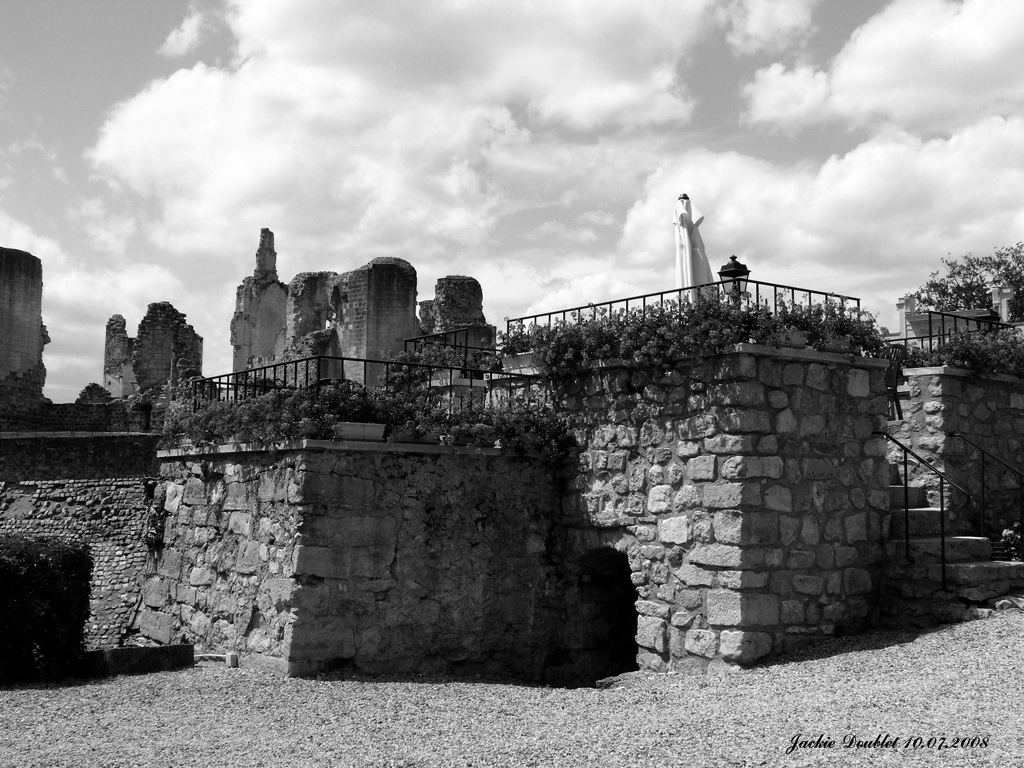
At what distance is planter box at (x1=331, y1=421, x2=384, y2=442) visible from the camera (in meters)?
9.35

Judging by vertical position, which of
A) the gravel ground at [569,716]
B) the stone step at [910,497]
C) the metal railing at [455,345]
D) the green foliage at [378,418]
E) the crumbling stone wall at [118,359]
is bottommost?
the gravel ground at [569,716]

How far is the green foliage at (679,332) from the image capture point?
8898 millimetres

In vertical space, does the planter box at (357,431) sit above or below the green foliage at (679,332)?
below

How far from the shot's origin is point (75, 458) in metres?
19.9

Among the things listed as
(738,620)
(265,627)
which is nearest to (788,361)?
(738,620)

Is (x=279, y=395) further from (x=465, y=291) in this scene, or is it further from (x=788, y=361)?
(x=465, y=291)

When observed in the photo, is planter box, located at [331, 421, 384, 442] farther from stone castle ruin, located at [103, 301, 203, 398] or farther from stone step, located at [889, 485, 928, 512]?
stone castle ruin, located at [103, 301, 203, 398]

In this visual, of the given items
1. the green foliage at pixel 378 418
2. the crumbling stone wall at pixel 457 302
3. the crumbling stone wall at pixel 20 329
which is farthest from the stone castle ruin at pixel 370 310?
the green foliage at pixel 378 418

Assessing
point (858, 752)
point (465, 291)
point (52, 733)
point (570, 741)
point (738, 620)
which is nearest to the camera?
point (858, 752)

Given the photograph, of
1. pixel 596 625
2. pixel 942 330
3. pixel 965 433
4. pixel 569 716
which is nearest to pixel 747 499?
pixel 569 716

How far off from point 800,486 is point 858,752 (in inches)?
140

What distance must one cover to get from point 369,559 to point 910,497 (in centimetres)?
548

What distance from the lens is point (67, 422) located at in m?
24.7

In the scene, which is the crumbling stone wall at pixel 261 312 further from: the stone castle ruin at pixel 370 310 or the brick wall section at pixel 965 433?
the brick wall section at pixel 965 433
